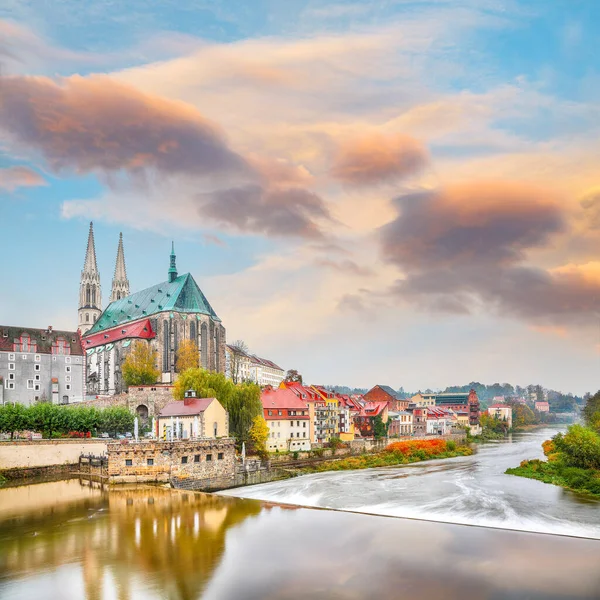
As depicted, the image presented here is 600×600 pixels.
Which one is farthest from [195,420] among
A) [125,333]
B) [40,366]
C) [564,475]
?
[125,333]

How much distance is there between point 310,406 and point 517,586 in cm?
5944

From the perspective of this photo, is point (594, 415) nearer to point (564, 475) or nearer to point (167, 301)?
point (564, 475)

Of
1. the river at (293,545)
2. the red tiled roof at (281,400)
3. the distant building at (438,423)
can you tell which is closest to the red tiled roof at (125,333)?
the red tiled roof at (281,400)

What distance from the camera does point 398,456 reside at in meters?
75.7

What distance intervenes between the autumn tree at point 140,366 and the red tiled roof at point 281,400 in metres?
26.2

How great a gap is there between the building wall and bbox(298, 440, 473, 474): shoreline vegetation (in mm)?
45654

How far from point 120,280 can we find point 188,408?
107264 mm

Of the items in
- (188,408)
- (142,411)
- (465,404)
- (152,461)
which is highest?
(188,408)

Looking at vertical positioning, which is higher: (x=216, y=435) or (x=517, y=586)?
(x=216, y=435)

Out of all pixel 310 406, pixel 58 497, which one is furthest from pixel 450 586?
pixel 310 406

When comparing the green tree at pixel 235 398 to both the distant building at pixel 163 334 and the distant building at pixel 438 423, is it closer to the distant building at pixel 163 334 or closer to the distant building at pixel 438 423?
the distant building at pixel 163 334

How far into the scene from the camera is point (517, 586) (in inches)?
1007

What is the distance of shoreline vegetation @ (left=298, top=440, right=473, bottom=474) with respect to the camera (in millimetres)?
66125

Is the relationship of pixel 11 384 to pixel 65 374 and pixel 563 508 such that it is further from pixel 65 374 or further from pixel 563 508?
pixel 563 508
